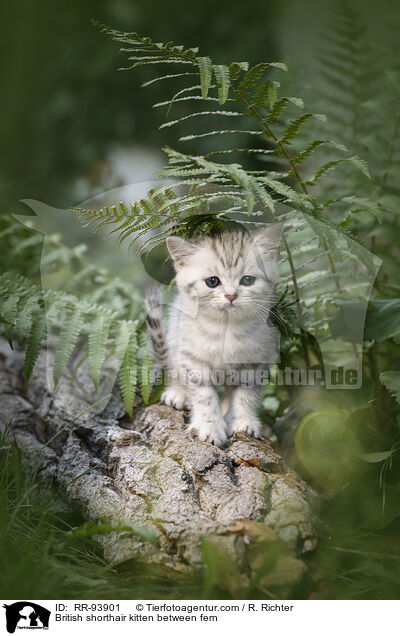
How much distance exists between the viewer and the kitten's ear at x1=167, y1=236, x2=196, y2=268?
1.18 m

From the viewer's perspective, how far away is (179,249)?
1.21 meters

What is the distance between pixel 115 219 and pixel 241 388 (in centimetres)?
55

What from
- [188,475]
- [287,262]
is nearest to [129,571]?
[188,475]

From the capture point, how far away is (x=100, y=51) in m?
3.26

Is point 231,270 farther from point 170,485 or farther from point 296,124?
point 170,485

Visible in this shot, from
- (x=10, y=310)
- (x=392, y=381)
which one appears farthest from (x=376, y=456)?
(x=10, y=310)

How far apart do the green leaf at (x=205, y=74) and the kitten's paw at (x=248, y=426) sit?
0.77 meters

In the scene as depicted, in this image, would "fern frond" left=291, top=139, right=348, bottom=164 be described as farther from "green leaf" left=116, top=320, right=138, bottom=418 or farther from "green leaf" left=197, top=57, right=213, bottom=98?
"green leaf" left=116, top=320, right=138, bottom=418

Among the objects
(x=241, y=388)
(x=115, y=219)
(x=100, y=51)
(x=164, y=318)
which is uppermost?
(x=100, y=51)

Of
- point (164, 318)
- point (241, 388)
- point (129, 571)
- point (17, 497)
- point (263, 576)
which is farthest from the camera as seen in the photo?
point (164, 318)

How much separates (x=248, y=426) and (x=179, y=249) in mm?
480

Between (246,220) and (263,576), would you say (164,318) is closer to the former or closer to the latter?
(246,220)
